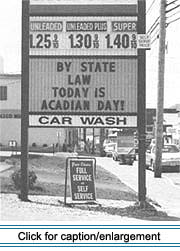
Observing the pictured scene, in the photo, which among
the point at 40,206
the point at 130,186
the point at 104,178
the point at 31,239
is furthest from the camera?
the point at 104,178

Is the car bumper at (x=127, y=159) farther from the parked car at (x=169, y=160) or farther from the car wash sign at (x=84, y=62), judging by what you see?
the car wash sign at (x=84, y=62)

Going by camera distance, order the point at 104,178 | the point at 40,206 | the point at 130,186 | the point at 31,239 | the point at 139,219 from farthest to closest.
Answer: the point at 104,178
the point at 130,186
the point at 40,206
the point at 139,219
the point at 31,239

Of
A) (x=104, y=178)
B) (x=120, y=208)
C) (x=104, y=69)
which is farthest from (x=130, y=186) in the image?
(x=104, y=69)

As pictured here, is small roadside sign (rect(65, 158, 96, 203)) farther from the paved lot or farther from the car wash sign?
the paved lot

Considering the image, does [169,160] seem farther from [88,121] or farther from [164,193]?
[88,121]

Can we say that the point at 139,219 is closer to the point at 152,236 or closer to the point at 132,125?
the point at 132,125

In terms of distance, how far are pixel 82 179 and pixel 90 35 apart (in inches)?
120

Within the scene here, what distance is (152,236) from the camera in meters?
7.57

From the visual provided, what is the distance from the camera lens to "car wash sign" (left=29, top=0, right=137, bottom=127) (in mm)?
11648

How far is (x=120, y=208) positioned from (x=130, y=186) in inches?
240

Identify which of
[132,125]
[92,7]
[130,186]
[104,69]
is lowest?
[130,186]
